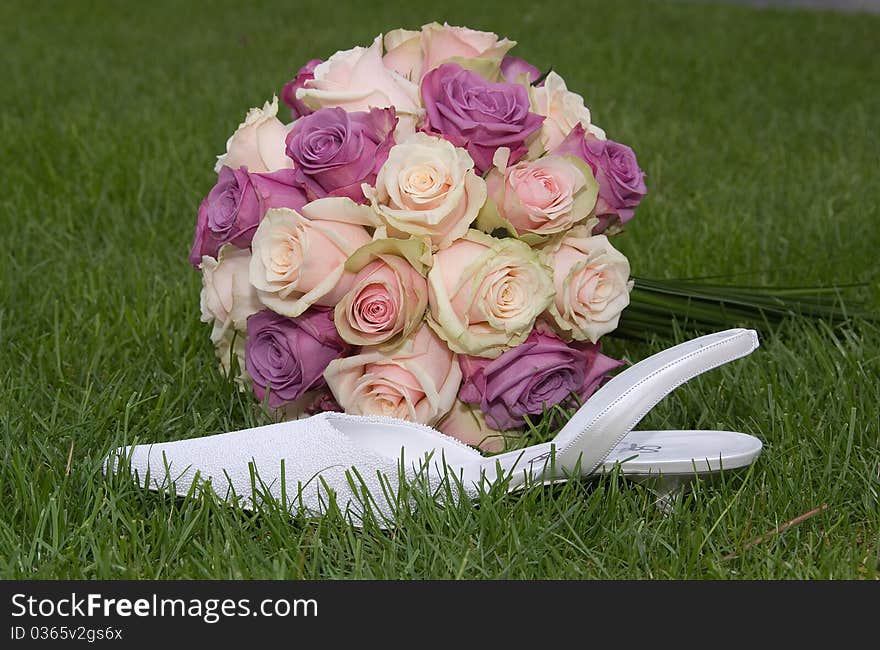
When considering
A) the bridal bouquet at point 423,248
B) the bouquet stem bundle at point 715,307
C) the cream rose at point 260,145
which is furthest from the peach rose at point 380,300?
the bouquet stem bundle at point 715,307

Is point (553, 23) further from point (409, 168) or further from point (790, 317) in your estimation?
point (409, 168)

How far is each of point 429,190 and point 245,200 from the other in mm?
286


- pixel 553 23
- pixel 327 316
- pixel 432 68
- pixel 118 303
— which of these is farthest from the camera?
pixel 553 23

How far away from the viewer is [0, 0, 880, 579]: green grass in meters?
1.35

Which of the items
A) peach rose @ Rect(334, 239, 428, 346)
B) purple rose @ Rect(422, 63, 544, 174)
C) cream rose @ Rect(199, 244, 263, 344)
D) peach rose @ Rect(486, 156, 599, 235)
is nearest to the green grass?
cream rose @ Rect(199, 244, 263, 344)

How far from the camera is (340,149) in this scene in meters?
1.58

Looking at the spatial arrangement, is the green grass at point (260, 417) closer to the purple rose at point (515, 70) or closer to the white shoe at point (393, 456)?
the white shoe at point (393, 456)

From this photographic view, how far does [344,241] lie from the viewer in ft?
5.10

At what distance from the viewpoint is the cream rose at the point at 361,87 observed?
1.69 metres

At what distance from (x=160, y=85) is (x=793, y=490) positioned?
12.3ft

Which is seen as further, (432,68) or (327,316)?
Answer: (432,68)

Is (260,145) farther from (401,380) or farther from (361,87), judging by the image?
(401,380)

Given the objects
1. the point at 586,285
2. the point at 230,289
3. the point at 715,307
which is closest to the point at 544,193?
the point at 586,285

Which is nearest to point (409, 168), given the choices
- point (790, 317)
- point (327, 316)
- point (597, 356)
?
point (327, 316)
